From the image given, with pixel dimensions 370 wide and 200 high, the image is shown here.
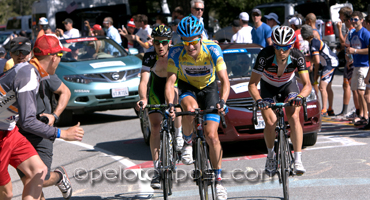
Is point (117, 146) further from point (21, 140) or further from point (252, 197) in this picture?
point (21, 140)

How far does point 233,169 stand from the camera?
7129 mm

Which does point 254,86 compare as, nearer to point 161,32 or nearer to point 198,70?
point 198,70

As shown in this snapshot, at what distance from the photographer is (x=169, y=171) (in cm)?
567

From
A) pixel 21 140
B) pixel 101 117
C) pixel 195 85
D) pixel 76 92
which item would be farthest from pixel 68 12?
pixel 21 140

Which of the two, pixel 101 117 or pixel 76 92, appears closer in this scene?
pixel 76 92

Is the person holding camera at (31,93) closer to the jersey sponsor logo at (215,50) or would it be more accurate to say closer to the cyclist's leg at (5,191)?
the cyclist's leg at (5,191)

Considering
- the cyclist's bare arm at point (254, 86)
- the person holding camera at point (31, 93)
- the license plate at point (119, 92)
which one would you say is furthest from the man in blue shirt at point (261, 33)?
the person holding camera at point (31, 93)

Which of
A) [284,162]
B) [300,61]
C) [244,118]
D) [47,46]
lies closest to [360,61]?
[244,118]

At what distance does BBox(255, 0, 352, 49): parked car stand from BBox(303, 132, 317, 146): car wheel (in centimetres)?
1187

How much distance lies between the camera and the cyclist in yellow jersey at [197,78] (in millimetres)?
5582

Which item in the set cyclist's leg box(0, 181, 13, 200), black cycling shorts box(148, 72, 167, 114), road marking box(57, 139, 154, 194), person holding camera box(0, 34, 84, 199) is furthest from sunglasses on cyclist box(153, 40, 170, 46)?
cyclist's leg box(0, 181, 13, 200)

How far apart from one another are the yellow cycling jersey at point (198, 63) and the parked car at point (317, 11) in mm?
14342

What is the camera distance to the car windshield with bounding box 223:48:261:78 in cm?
902

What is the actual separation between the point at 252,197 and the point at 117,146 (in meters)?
4.00
